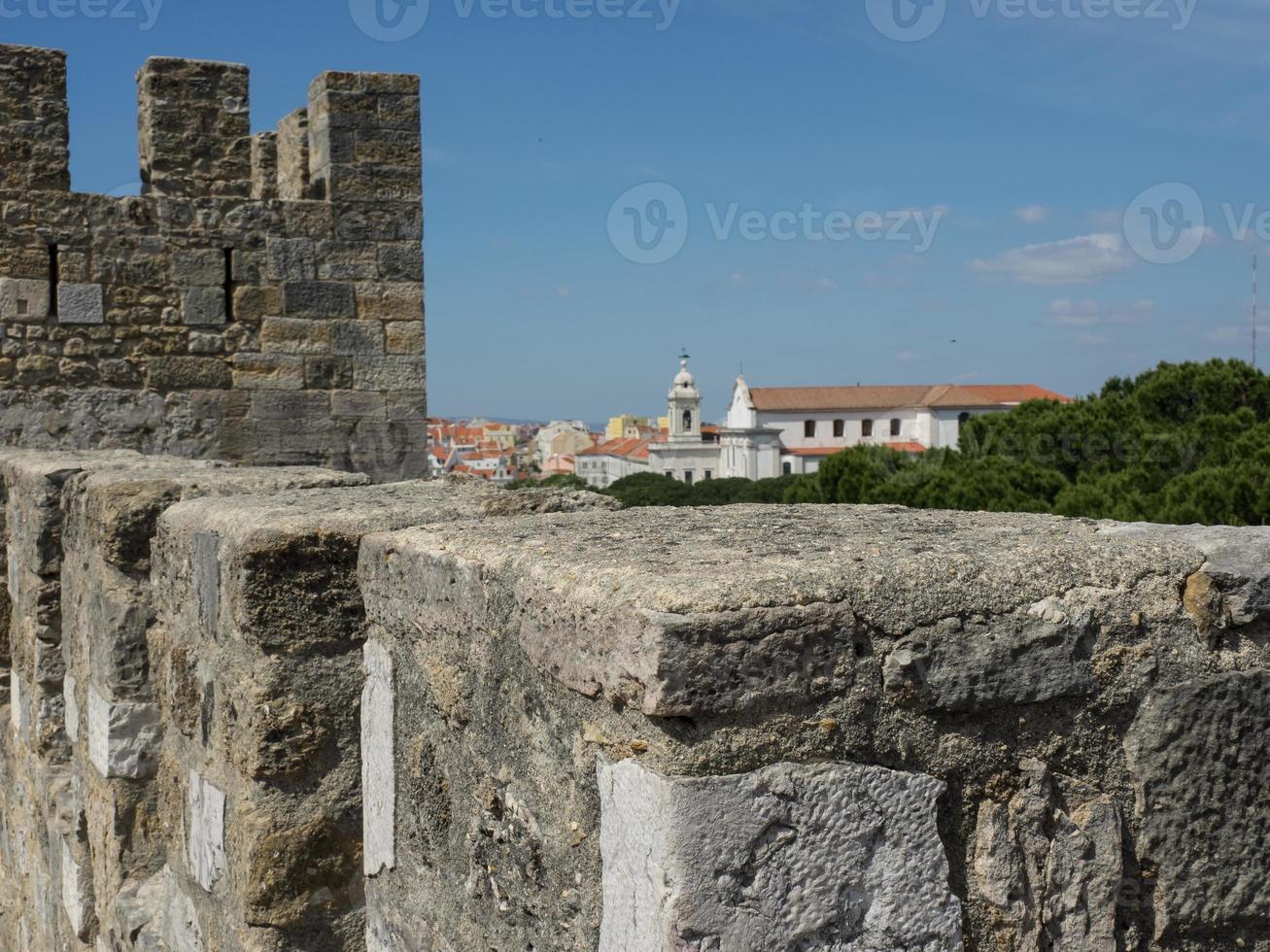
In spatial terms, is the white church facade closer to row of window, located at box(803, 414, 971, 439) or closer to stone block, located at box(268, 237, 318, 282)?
row of window, located at box(803, 414, 971, 439)

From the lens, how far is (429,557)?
1397mm

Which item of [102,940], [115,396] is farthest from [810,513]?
[115,396]

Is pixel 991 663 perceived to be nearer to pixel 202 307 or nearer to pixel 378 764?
pixel 378 764

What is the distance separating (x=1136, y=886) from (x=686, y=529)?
59 centimetres

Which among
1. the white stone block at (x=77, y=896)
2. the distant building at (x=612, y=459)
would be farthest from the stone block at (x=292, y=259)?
the distant building at (x=612, y=459)

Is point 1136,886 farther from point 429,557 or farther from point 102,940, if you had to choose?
point 102,940

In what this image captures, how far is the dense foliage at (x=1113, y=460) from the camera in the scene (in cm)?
1223

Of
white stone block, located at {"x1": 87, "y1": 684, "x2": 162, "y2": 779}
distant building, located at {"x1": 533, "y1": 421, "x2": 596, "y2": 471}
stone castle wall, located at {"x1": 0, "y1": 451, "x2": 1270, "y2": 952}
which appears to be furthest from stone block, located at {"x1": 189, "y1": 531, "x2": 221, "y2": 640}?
distant building, located at {"x1": 533, "y1": 421, "x2": 596, "y2": 471}

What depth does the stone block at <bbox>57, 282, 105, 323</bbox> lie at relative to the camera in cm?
589

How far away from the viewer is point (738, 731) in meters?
1.02

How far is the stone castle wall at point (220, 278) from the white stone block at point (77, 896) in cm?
373

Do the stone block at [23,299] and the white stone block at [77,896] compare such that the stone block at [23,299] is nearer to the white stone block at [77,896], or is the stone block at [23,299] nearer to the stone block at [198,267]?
the stone block at [198,267]

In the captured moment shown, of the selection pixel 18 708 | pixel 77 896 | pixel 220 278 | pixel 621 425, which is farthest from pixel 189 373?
pixel 621 425

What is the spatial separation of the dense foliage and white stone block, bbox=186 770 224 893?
10.6m
